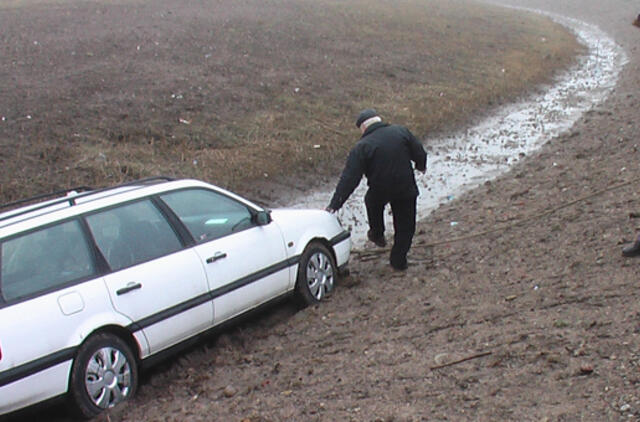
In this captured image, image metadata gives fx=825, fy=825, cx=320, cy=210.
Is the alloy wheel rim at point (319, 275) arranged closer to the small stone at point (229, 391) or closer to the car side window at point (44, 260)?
the small stone at point (229, 391)

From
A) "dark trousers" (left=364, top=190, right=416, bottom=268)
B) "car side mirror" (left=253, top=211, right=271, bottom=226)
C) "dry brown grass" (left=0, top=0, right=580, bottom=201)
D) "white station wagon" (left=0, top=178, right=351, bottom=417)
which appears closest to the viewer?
"white station wagon" (left=0, top=178, right=351, bottom=417)

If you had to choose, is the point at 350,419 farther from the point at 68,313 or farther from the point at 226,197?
the point at 226,197

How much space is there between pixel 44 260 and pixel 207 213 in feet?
5.52

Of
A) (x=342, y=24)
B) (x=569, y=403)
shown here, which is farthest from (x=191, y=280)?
(x=342, y=24)

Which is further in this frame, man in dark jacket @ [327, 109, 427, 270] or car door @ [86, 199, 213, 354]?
man in dark jacket @ [327, 109, 427, 270]

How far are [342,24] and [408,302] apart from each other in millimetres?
23924

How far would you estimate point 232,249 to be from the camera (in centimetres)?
687

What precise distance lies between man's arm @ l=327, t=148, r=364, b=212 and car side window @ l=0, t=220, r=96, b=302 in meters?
2.98

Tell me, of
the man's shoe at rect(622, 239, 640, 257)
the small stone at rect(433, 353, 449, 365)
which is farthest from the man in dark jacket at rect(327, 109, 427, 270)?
the small stone at rect(433, 353, 449, 365)

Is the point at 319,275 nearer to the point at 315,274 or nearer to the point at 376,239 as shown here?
the point at 315,274

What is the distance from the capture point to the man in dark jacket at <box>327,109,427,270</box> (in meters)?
8.21

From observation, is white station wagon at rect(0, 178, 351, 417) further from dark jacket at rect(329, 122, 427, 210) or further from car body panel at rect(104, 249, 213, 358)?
dark jacket at rect(329, 122, 427, 210)

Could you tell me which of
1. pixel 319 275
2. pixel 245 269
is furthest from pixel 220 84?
pixel 245 269

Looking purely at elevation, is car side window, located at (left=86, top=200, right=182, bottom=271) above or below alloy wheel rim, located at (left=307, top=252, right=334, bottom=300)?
above
